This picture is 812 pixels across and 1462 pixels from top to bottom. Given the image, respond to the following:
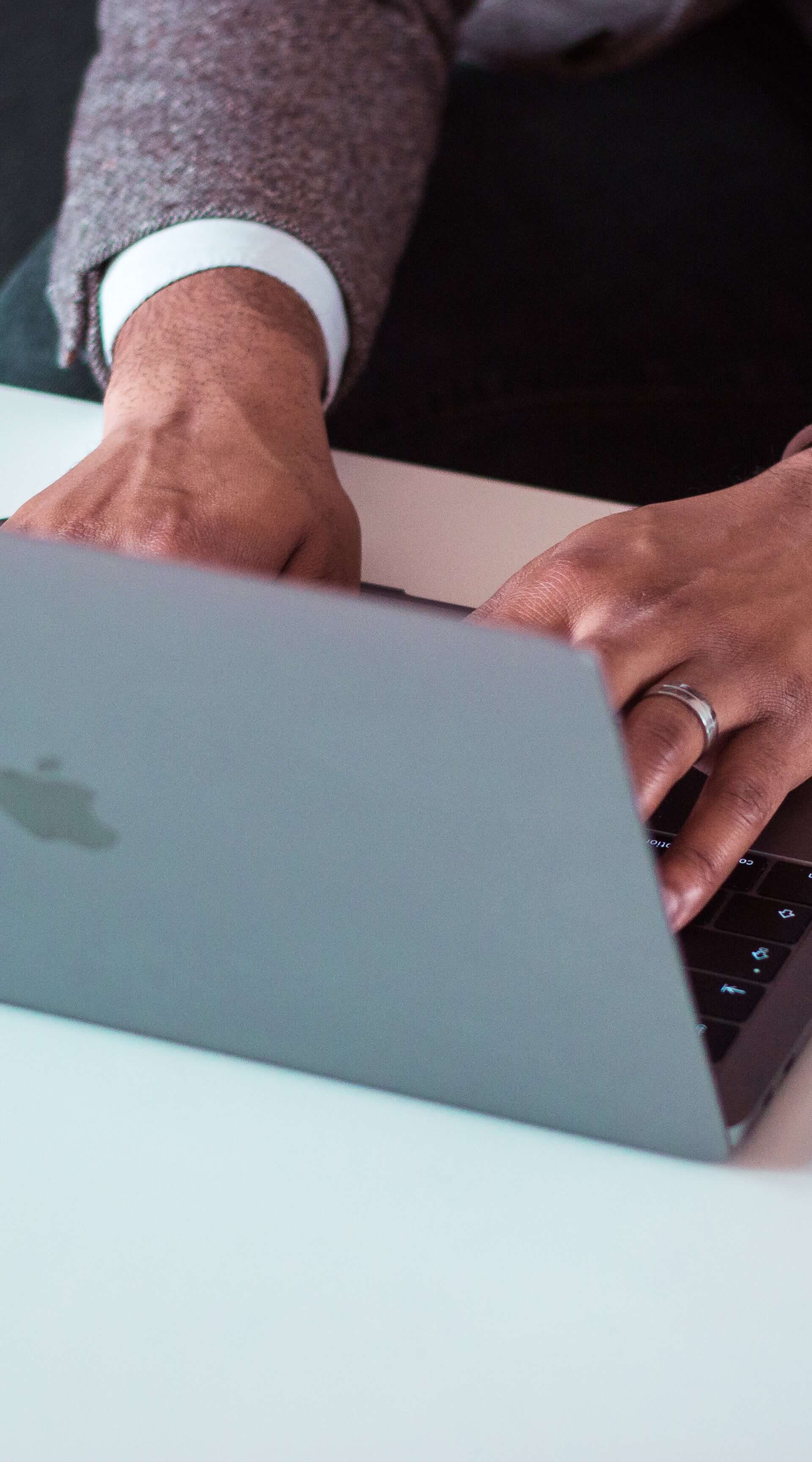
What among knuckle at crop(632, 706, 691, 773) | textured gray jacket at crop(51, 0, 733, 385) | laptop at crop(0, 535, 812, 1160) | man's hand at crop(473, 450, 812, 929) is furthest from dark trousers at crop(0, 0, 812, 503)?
laptop at crop(0, 535, 812, 1160)

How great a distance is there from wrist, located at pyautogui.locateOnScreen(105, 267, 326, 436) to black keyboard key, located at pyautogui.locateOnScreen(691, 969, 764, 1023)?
33cm

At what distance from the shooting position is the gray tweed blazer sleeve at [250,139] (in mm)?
685

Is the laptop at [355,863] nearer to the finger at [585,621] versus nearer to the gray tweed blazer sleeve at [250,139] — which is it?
the finger at [585,621]

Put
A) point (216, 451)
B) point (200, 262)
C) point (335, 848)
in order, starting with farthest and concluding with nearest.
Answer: point (200, 262) < point (216, 451) < point (335, 848)

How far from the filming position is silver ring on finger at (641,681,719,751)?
40cm

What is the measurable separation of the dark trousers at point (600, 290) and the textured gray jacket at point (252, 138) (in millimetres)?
97

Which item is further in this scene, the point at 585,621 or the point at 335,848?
the point at 585,621

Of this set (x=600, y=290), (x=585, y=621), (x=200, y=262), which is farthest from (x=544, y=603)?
(x=600, y=290)

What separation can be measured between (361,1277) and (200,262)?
0.53 metres

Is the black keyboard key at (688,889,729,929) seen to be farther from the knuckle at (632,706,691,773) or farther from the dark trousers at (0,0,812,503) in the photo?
the dark trousers at (0,0,812,503)

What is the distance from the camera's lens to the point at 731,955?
0.36 meters

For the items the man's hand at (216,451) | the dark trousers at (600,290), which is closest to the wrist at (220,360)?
the man's hand at (216,451)

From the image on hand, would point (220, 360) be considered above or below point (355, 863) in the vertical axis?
below

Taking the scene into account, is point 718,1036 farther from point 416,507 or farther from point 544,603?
point 416,507
